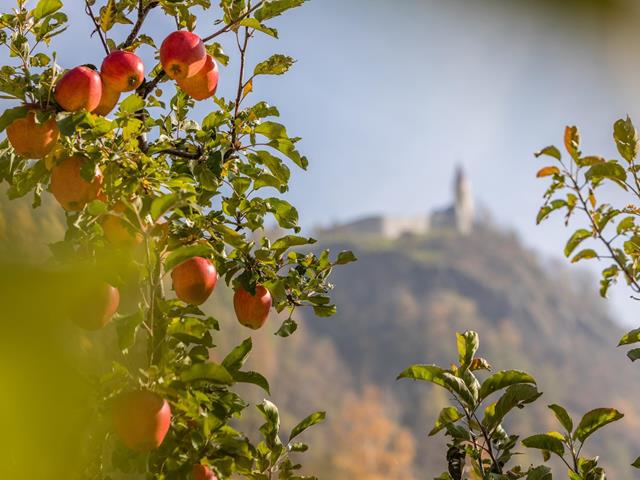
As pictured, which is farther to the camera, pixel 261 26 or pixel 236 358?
pixel 261 26

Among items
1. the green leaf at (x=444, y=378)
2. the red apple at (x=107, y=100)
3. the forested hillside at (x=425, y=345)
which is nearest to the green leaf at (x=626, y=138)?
the green leaf at (x=444, y=378)

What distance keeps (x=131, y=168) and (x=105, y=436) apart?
0.52 meters

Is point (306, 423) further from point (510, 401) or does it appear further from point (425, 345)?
point (425, 345)

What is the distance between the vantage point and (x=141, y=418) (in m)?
1.01

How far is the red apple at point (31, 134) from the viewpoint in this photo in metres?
1.23

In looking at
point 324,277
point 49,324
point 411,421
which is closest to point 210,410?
point 324,277

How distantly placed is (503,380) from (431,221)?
242ft

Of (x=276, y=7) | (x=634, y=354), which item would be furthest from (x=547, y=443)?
(x=276, y=7)

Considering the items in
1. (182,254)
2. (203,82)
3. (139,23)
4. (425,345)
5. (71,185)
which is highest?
(425,345)

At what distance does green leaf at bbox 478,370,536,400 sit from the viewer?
1.27m

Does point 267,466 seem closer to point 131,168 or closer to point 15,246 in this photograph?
point 131,168

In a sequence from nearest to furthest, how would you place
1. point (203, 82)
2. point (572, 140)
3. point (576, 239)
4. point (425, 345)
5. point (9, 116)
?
point (9, 116) < point (203, 82) < point (572, 140) < point (576, 239) < point (425, 345)

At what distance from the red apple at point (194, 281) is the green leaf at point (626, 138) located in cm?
102

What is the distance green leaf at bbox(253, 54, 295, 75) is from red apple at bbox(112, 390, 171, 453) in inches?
33.8
